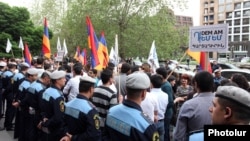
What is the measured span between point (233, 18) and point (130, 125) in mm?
114000

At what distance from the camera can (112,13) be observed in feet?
85.7

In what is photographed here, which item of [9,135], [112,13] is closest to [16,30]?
[112,13]

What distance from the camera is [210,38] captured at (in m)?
5.60

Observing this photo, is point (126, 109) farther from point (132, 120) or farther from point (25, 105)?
point (25, 105)

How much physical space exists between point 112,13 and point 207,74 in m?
22.5

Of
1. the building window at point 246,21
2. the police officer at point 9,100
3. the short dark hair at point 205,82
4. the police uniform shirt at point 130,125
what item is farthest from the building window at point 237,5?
the police uniform shirt at point 130,125

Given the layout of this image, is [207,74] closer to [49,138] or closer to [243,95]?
[243,95]

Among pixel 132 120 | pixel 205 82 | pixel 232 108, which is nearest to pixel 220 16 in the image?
pixel 205 82

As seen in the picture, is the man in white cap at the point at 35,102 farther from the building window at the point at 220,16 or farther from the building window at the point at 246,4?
the building window at the point at 220,16

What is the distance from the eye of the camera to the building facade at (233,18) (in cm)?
10270

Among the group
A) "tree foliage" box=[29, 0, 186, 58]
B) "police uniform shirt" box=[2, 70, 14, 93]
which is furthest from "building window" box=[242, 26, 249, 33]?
"police uniform shirt" box=[2, 70, 14, 93]

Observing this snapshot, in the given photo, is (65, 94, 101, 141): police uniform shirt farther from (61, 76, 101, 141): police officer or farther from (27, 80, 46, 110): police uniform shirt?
(27, 80, 46, 110): police uniform shirt

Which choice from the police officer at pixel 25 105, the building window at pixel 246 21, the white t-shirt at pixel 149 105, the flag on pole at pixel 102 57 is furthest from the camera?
the building window at pixel 246 21

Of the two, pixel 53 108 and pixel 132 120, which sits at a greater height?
pixel 132 120
